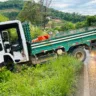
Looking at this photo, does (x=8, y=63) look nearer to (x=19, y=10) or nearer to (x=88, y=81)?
(x=88, y=81)

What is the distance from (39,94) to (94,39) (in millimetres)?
9488

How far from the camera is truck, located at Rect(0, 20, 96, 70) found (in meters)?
13.5

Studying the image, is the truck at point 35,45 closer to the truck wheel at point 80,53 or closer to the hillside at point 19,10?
the truck wheel at point 80,53

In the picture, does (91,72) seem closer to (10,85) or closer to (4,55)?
(4,55)

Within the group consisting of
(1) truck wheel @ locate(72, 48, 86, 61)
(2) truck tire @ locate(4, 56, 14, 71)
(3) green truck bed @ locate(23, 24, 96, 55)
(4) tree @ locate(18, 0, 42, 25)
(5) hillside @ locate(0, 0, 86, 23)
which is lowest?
(5) hillside @ locate(0, 0, 86, 23)

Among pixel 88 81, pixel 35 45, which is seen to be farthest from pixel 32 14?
pixel 88 81

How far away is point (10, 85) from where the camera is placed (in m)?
8.31

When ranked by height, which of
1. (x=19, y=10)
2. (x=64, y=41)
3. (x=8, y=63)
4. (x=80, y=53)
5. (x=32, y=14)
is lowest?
(x=19, y=10)

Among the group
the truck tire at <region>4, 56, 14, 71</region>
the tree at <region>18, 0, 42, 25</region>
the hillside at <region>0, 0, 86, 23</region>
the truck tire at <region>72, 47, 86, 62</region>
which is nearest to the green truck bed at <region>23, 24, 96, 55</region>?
the truck tire at <region>72, 47, 86, 62</region>

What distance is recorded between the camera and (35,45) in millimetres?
14734

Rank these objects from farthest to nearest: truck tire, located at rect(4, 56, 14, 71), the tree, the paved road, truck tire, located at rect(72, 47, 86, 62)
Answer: the tree
truck tire, located at rect(72, 47, 86, 62)
truck tire, located at rect(4, 56, 14, 71)
the paved road

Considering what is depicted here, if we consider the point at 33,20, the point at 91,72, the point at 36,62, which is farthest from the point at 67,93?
the point at 33,20

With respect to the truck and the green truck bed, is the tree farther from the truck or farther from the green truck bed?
the green truck bed

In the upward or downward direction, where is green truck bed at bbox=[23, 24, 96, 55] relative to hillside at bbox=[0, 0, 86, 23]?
upward
